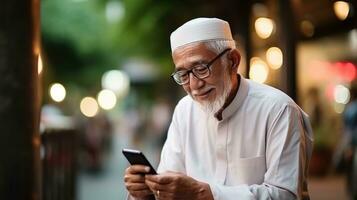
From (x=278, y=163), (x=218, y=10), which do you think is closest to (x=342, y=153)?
(x=218, y=10)

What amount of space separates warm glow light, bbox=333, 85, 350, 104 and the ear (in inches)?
570

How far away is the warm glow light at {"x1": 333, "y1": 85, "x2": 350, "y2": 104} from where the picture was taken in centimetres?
1705

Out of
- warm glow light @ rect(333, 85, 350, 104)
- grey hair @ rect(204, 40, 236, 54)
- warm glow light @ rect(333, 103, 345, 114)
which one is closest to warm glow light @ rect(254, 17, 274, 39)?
warm glow light @ rect(333, 85, 350, 104)

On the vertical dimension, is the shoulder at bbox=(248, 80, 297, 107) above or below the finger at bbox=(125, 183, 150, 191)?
above

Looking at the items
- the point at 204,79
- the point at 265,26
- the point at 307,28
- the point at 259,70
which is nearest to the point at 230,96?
the point at 204,79

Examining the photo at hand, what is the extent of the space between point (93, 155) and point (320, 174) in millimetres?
8487

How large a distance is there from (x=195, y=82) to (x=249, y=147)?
0.33m

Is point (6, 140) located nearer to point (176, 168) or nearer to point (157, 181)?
point (176, 168)

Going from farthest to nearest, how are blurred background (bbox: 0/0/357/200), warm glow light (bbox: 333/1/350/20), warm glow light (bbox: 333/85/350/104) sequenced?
warm glow light (bbox: 333/85/350/104) → blurred background (bbox: 0/0/357/200) → warm glow light (bbox: 333/1/350/20)

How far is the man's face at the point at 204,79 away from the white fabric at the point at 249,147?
0.29ft

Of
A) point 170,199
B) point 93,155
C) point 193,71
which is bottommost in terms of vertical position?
point 93,155

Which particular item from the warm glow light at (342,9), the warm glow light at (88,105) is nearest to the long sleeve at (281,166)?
the warm glow light at (342,9)

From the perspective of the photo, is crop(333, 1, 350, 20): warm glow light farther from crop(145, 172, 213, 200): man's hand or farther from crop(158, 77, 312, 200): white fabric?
crop(145, 172, 213, 200): man's hand

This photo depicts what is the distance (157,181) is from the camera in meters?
2.60
